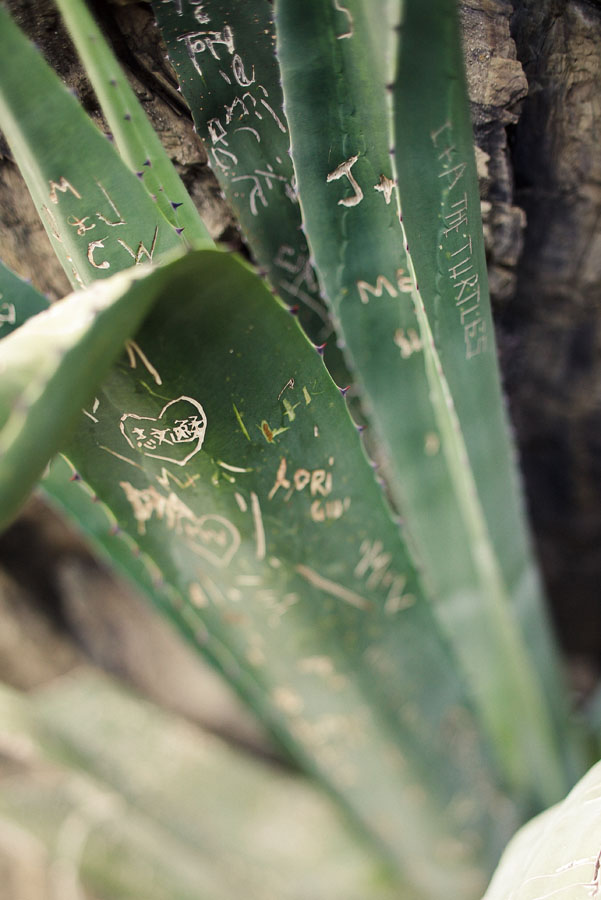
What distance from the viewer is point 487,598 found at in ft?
1.91

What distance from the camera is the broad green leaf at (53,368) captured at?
238mm

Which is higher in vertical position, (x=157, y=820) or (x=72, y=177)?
(x=72, y=177)

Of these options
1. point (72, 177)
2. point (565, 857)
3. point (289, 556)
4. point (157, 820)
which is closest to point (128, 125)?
point (72, 177)

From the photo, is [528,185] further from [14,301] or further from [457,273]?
[14,301]

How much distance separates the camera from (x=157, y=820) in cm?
73

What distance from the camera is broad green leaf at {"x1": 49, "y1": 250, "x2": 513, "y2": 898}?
0.38 m

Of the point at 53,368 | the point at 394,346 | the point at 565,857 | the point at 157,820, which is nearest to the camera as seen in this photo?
the point at 53,368

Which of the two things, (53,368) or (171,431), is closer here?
(53,368)

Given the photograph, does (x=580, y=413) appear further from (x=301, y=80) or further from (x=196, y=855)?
(x=196, y=855)

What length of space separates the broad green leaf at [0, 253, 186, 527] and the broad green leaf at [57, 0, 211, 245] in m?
0.15

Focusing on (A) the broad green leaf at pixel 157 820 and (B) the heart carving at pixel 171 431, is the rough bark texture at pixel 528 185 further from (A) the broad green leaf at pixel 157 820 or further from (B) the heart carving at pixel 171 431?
(A) the broad green leaf at pixel 157 820

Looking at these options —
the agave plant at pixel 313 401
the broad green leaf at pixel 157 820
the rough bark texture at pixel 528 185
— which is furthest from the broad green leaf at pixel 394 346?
the broad green leaf at pixel 157 820

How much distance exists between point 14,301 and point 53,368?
22cm

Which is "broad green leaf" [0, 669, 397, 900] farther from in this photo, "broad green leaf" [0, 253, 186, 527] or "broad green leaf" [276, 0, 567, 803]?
"broad green leaf" [0, 253, 186, 527]
